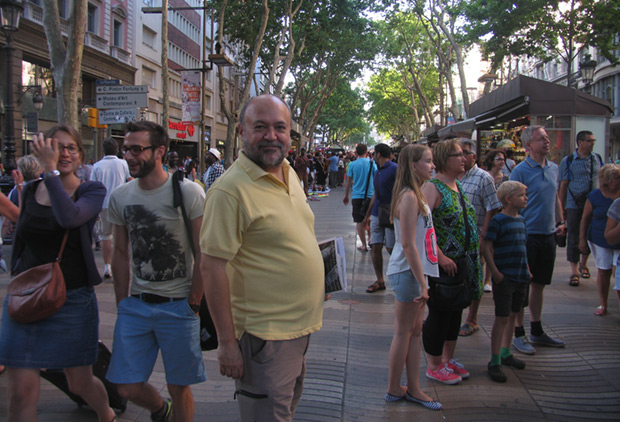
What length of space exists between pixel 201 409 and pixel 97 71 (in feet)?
85.0

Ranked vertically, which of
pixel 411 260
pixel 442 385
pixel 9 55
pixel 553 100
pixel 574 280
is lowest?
pixel 442 385

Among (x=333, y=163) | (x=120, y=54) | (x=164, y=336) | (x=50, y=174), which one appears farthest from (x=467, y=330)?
(x=120, y=54)

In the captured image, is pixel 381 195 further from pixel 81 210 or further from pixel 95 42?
pixel 95 42

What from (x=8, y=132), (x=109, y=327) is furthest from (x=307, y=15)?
(x=109, y=327)

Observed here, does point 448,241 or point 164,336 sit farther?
point 448,241

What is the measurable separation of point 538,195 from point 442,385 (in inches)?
82.2

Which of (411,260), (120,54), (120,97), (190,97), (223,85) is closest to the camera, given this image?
(411,260)

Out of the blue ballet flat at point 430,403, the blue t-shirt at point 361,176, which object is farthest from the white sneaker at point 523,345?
the blue t-shirt at point 361,176

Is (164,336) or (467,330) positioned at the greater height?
(164,336)

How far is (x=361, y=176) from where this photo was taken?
8.62 metres

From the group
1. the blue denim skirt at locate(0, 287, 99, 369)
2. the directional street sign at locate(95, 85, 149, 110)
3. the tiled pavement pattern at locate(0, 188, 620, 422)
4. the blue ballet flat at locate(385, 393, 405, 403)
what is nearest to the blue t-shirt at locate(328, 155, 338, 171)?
the directional street sign at locate(95, 85, 149, 110)

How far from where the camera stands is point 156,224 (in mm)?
2908

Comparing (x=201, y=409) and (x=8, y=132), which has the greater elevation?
(x=8, y=132)

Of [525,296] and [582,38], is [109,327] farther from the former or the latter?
[582,38]
